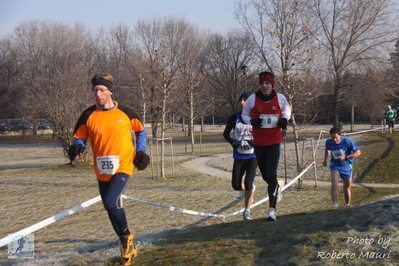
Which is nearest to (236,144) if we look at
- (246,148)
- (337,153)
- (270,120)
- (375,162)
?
(246,148)

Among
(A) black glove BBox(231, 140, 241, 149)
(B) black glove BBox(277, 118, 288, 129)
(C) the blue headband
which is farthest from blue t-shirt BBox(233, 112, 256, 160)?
(C) the blue headband

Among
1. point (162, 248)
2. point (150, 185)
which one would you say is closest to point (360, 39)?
point (150, 185)

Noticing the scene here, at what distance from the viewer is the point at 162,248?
19.3ft

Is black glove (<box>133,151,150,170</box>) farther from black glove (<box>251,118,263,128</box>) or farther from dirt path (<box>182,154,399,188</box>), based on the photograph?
dirt path (<box>182,154,399,188</box>)

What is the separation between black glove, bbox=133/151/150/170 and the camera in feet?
18.1

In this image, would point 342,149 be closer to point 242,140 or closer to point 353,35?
point 242,140

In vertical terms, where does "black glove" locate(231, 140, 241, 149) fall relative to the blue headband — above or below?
below

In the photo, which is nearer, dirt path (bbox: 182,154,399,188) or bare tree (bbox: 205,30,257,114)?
dirt path (bbox: 182,154,399,188)

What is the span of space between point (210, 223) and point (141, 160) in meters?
4.74

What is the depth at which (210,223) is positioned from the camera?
9930 millimetres

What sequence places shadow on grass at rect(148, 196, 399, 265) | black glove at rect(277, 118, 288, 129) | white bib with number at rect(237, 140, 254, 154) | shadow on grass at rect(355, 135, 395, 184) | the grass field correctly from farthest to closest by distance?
shadow on grass at rect(355, 135, 395, 184) → white bib with number at rect(237, 140, 254, 154) → black glove at rect(277, 118, 288, 129) → the grass field → shadow on grass at rect(148, 196, 399, 265)

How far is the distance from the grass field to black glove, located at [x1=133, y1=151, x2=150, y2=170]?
107cm

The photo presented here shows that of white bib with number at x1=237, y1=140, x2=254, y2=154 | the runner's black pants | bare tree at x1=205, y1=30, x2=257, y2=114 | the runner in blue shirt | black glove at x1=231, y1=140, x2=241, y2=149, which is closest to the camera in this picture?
the runner's black pants

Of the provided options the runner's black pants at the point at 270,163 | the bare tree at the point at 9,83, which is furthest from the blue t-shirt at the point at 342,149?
the bare tree at the point at 9,83
